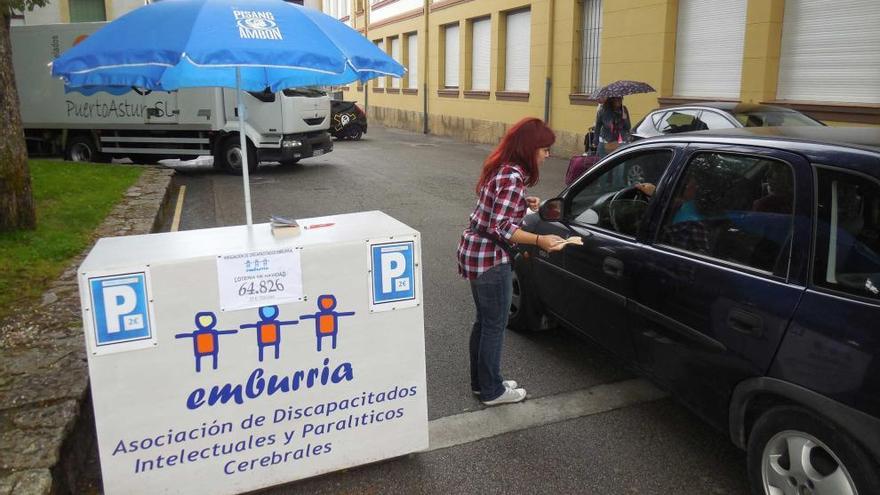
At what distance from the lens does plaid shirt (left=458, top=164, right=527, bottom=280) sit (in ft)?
A: 11.6

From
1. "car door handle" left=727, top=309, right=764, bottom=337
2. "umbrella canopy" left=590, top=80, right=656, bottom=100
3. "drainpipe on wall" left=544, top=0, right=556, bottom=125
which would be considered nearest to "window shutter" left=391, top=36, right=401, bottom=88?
"drainpipe on wall" left=544, top=0, right=556, bottom=125

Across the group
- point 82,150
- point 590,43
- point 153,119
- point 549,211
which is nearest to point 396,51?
point 590,43

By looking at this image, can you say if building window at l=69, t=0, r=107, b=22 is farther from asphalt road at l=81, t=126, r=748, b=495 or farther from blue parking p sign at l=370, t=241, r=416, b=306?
blue parking p sign at l=370, t=241, r=416, b=306

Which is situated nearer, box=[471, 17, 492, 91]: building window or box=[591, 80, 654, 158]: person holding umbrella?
box=[591, 80, 654, 158]: person holding umbrella

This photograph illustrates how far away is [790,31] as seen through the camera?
11578 millimetres

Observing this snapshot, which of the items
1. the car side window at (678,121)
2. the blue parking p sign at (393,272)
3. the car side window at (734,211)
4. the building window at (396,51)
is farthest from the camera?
the building window at (396,51)

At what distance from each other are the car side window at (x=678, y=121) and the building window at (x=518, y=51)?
9.87 m

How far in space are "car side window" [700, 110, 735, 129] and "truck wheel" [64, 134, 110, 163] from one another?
40.0ft

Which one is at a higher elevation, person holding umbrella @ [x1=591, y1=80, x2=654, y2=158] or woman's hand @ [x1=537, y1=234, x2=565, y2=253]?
person holding umbrella @ [x1=591, y1=80, x2=654, y2=158]

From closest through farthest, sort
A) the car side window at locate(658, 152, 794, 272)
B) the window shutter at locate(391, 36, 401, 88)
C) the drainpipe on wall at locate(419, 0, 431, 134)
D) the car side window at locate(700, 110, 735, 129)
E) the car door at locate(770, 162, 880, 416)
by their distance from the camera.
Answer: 1. the car door at locate(770, 162, 880, 416)
2. the car side window at locate(658, 152, 794, 272)
3. the car side window at locate(700, 110, 735, 129)
4. the drainpipe on wall at locate(419, 0, 431, 134)
5. the window shutter at locate(391, 36, 401, 88)

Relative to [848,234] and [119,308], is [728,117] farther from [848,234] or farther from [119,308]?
[119,308]

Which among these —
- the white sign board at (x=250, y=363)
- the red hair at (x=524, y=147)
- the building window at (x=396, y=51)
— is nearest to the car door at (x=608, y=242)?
the red hair at (x=524, y=147)

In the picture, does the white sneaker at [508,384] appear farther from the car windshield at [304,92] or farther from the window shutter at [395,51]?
the window shutter at [395,51]

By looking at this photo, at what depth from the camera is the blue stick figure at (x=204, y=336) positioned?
2965mm
